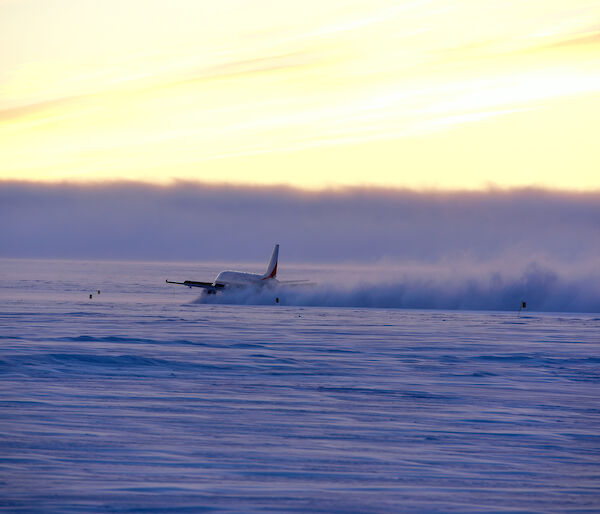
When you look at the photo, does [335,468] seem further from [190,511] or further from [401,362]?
[401,362]

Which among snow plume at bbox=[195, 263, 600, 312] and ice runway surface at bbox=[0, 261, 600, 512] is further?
snow plume at bbox=[195, 263, 600, 312]

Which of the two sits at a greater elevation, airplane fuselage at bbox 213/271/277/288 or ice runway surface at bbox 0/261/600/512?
airplane fuselage at bbox 213/271/277/288

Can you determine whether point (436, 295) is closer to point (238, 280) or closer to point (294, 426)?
point (238, 280)

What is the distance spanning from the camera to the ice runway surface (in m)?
7.43

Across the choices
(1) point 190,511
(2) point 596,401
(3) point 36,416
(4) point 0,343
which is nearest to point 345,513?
(1) point 190,511

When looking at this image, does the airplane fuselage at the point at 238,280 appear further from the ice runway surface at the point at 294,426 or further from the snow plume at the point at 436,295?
the ice runway surface at the point at 294,426

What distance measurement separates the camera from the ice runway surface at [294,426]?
7434 millimetres

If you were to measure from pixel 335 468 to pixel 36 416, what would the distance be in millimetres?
4708

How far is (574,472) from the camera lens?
28.2 ft

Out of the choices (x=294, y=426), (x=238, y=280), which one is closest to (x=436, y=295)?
(x=238, y=280)

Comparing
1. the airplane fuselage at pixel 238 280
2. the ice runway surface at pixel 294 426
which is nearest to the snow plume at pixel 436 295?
the airplane fuselage at pixel 238 280

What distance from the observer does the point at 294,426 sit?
35.7 ft

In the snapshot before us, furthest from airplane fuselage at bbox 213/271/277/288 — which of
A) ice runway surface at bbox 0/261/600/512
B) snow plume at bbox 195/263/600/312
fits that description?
ice runway surface at bbox 0/261/600/512

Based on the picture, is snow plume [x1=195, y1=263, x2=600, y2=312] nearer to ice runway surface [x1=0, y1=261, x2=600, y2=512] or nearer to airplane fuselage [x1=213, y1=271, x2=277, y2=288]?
airplane fuselage [x1=213, y1=271, x2=277, y2=288]
